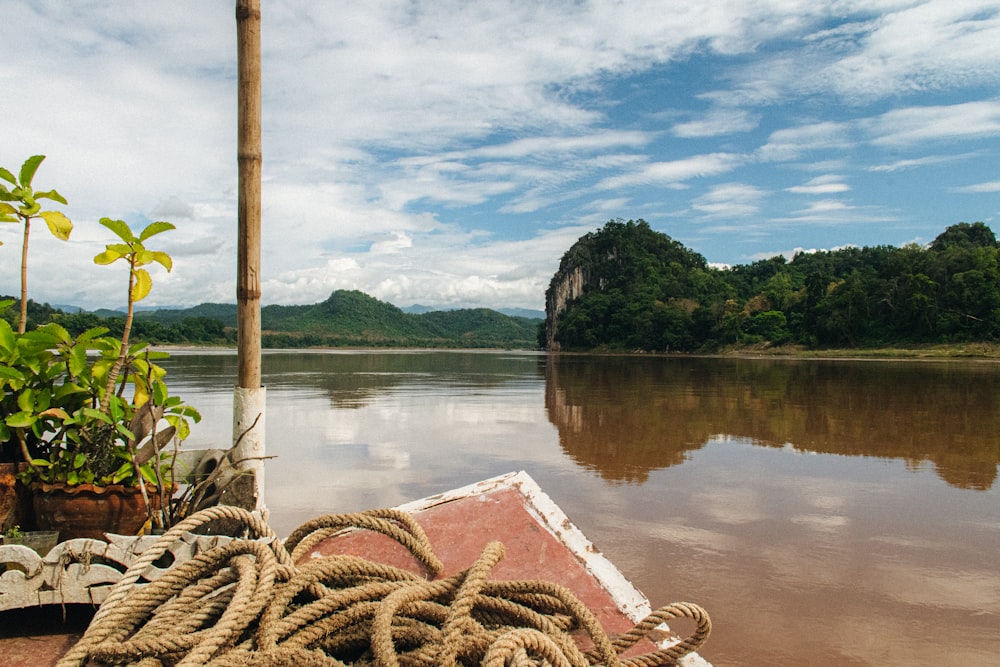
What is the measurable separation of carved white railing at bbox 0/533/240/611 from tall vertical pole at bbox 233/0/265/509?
2.62 ft

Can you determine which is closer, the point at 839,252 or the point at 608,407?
the point at 608,407

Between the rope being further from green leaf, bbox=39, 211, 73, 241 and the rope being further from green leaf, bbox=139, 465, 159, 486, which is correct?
green leaf, bbox=39, 211, 73, 241

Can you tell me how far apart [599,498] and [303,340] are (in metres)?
85.9

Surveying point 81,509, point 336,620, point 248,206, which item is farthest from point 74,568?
point 248,206

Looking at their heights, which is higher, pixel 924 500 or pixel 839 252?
pixel 839 252

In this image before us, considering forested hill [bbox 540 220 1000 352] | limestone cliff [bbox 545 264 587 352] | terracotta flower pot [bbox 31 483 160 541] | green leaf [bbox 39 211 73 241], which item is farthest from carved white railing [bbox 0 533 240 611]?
limestone cliff [bbox 545 264 587 352]

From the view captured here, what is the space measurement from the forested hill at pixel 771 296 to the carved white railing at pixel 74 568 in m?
53.2

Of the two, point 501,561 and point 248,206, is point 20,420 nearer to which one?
point 248,206

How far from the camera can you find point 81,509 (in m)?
2.70

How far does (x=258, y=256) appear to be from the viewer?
3.28 meters

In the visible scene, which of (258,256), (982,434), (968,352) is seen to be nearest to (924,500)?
(982,434)

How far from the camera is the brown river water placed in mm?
3623

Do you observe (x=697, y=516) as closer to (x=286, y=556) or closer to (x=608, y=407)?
(x=286, y=556)

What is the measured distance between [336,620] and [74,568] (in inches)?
48.9
